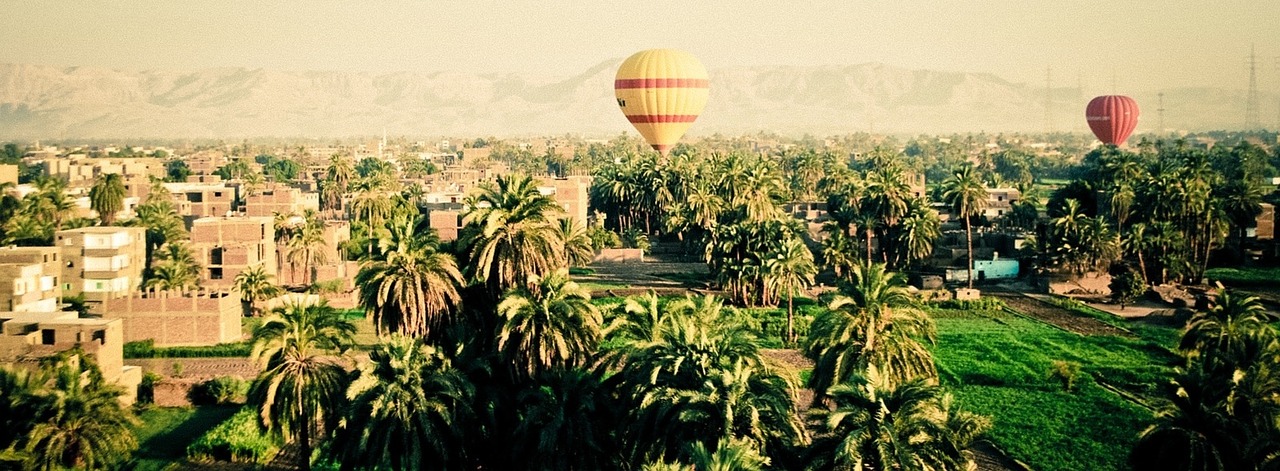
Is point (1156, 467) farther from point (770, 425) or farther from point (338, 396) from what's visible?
point (338, 396)

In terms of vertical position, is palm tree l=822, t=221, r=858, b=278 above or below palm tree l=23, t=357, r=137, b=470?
above

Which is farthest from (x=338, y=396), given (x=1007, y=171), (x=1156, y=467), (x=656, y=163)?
(x=1007, y=171)

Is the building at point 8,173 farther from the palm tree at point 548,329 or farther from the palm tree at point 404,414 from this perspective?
the palm tree at point 404,414

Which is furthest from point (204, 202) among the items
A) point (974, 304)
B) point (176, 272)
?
point (974, 304)

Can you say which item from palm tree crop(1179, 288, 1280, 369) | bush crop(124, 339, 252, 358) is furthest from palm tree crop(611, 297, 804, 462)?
bush crop(124, 339, 252, 358)

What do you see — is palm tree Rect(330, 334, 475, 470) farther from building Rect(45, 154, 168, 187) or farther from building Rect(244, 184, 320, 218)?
building Rect(45, 154, 168, 187)

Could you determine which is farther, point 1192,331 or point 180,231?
point 180,231

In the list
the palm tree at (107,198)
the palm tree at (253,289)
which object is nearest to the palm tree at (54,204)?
the palm tree at (107,198)

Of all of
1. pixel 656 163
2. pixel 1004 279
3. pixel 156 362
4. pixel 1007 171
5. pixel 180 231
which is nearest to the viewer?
pixel 156 362
